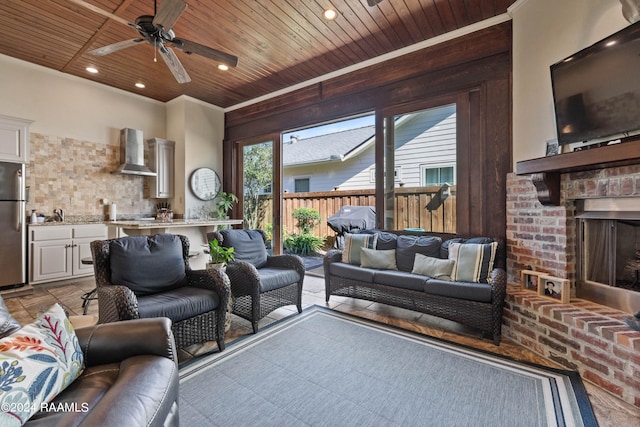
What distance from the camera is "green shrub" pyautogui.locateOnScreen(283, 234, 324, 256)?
714 cm

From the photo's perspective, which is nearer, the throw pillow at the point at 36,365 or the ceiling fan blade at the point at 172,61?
the throw pillow at the point at 36,365

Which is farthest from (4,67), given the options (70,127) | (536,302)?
(536,302)

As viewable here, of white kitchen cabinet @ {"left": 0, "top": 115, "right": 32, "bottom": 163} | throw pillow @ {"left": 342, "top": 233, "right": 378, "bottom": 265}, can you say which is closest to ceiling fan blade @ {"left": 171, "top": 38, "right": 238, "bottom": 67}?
throw pillow @ {"left": 342, "top": 233, "right": 378, "bottom": 265}

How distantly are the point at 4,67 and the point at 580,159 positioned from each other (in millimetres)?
6935

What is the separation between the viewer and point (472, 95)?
3.42m

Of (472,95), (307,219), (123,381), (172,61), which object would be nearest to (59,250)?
(172,61)

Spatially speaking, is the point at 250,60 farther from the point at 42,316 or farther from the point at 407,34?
the point at 42,316

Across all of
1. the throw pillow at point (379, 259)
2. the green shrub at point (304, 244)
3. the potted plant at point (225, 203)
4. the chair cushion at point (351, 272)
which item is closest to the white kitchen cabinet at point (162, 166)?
the potted plant at point (225, 203)

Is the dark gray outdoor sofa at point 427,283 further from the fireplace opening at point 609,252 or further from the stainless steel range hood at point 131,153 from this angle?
the stainless steel range hood at point 131,153

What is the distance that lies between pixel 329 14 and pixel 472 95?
6.16 ft

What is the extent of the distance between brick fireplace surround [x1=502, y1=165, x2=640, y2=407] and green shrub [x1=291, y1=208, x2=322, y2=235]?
504 cm

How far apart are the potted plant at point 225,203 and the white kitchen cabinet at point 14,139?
9.38 ft

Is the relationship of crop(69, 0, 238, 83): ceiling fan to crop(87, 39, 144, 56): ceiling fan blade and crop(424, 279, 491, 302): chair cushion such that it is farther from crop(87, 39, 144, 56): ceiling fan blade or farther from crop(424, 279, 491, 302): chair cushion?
crop(424, 279, 491, 302): chair cushion

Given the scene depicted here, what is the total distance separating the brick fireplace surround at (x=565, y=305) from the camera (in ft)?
6.09
